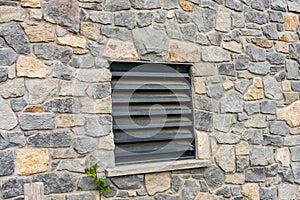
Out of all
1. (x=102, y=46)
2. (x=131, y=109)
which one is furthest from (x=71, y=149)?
(x=102, y=46)

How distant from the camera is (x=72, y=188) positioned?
353cm

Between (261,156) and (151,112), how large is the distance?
4.47ft

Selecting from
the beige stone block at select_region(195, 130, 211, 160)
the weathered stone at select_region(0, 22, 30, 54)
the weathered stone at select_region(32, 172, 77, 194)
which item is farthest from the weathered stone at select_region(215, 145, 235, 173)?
the weathered stone at select_region(0, 22, 30, 54)

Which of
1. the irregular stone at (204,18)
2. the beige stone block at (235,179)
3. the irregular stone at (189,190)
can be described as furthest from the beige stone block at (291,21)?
the irregular stone at (189,190)

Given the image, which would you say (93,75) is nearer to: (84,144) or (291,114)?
(84,144)

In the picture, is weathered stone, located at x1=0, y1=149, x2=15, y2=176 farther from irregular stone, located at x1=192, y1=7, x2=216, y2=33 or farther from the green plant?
irregular stone, located at x1=192, y1=7, x2=216, y2=33

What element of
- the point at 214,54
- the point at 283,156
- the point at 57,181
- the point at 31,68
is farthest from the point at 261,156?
the point at 31,68

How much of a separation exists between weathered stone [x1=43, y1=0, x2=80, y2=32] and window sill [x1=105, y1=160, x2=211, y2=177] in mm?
1274

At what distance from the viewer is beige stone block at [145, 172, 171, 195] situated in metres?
3.86

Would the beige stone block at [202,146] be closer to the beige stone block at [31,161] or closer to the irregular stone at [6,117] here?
the beige stone block at [31,161]

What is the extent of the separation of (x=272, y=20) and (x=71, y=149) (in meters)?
2.69

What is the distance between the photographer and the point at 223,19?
443cm

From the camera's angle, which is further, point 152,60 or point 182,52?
point 182,52

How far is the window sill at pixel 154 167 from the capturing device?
368 centimetres
